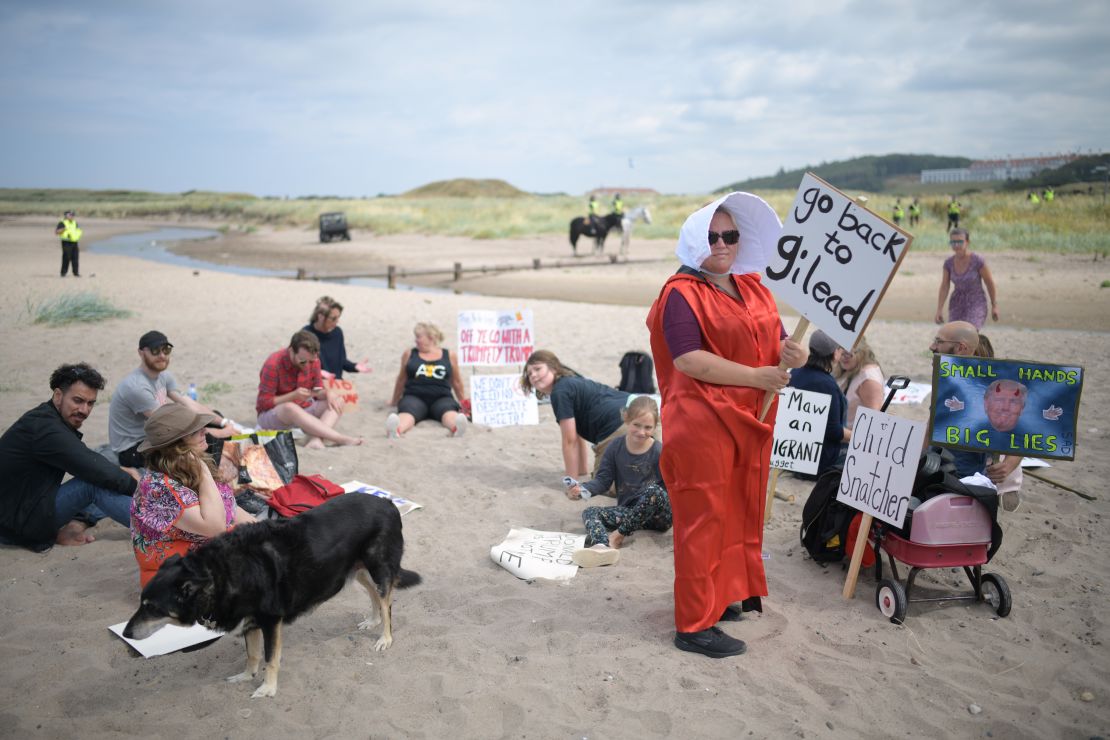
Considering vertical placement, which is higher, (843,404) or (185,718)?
(843,404)

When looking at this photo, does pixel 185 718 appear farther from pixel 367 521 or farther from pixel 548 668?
pixel 548 668

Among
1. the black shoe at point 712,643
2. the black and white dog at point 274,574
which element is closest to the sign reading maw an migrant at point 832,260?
the black shoe at point 712,643

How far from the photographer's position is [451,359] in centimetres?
879

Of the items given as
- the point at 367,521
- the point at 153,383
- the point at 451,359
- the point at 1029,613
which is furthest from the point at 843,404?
the point at 153,383

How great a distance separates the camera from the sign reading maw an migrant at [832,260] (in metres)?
3.86

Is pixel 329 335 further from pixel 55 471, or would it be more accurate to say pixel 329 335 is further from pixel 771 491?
pixel 771 491

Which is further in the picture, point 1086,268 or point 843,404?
point 1086,268

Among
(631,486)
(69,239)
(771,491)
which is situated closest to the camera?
(631,486)

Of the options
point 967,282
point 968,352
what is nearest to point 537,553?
point 968,352

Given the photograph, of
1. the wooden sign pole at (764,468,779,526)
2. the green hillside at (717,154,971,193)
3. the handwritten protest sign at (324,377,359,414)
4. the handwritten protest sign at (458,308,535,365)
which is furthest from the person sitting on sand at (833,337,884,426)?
the green hillside at (717,154,971,193)

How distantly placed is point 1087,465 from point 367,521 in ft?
20.3

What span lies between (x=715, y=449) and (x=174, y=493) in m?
2.83

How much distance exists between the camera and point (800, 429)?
576 centimetres

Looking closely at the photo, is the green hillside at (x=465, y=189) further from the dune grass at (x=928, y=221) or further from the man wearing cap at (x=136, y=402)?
the man wearing cap at (x=136, y=402)
